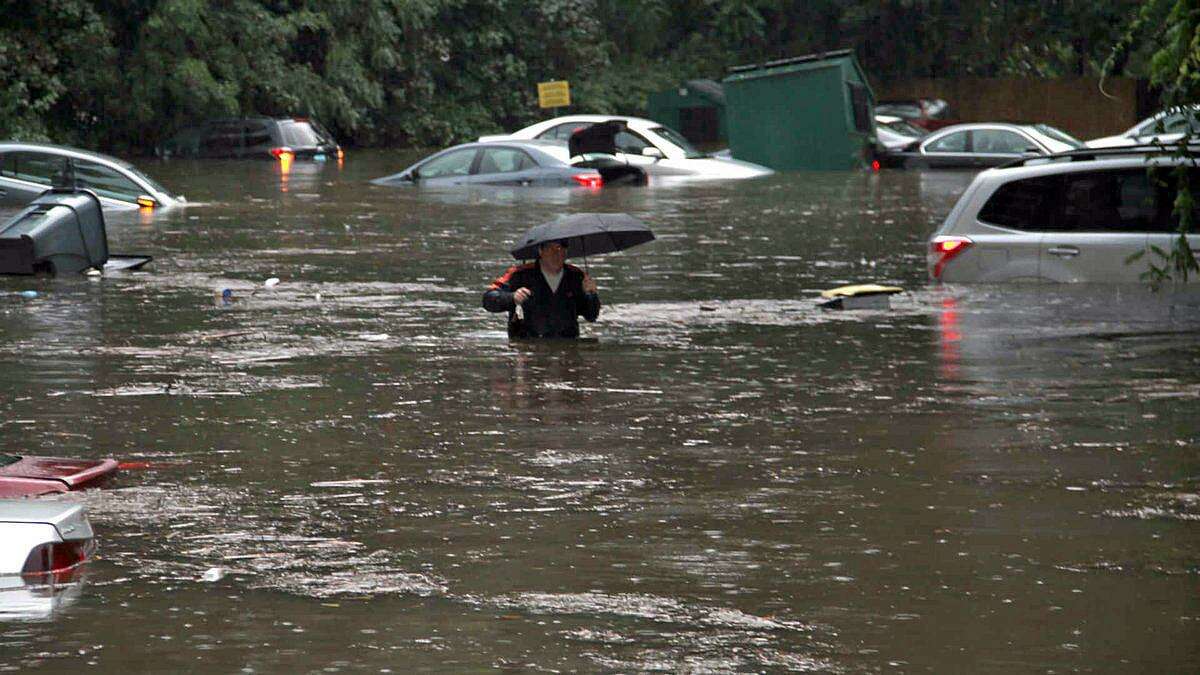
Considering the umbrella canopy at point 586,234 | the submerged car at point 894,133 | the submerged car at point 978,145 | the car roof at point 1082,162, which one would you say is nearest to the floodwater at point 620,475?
the umbrella canopy at point 586,234

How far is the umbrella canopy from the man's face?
0.06 metres

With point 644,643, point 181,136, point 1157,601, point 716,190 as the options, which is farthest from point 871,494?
point 181,136

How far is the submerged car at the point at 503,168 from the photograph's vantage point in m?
35.2

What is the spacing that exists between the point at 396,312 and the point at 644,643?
462 inches

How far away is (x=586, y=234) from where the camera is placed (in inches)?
619

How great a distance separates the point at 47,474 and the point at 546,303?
21.8 ft

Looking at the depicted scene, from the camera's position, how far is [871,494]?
1064 centimetres

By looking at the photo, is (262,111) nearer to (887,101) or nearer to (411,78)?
(411,78)

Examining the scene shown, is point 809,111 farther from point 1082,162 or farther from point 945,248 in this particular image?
point 1082,162

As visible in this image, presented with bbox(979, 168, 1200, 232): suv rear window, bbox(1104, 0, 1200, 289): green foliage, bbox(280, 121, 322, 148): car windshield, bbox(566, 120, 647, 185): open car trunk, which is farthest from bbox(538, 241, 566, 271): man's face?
bbox(280, 121, 322, 148): car windshield

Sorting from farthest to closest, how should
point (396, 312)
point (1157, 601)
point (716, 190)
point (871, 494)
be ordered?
point (716, 190), point (396, 312), point (871, 494), point (1157, 601)

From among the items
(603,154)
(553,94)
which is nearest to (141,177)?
(603,154)

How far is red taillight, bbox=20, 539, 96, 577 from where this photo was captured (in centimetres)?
770

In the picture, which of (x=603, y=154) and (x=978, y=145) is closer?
(x=603, y=154)
